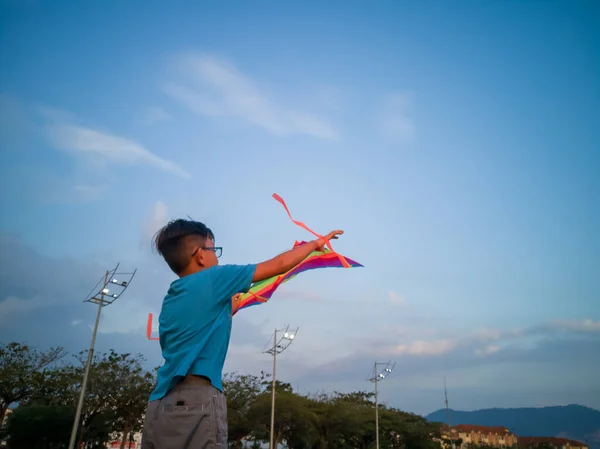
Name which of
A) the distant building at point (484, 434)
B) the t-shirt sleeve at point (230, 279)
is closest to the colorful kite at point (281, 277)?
the t-shirt sleeve at point (230, 279)

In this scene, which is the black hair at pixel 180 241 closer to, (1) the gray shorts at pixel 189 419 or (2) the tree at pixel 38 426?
(1) the gray shorts at pixel 189 419

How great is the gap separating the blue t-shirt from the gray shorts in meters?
0.05

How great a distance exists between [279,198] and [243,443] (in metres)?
41.9

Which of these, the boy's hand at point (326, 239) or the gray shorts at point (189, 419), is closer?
the gray shorts at point (189, 419)

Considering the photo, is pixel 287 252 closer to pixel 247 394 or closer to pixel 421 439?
pixel 247 394

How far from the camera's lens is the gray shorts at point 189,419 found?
79.7 inches

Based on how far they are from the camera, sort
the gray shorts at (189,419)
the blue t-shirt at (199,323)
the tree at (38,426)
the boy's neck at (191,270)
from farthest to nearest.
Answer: the tree at (38,426) → the boy's neck at (191,270) → the blue t-shirt at (199,323) → the gray shorts at (189,419)

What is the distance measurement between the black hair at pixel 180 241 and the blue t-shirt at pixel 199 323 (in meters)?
0.20

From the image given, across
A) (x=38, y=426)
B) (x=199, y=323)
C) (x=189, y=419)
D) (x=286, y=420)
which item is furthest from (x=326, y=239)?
(x=286, y=420)

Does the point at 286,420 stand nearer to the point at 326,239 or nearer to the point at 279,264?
the point at 326,239

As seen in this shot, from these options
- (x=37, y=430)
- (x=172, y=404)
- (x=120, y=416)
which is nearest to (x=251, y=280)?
(x=172, y=404)

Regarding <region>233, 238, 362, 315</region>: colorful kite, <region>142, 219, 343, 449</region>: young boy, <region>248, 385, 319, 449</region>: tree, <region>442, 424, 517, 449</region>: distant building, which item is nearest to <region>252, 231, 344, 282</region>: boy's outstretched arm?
<region>142, 219, 343, 449</region>: young boy

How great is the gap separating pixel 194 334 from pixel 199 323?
0.06 m

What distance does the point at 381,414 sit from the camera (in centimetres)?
4753
